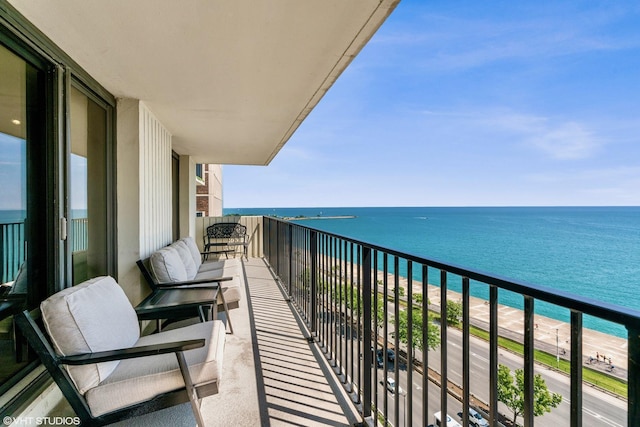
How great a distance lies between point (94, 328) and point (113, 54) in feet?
5.97

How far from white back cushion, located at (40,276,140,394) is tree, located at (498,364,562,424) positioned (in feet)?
6.11

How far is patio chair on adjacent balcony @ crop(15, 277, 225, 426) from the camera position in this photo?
1479 millimetres

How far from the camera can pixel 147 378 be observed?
5.19 ft

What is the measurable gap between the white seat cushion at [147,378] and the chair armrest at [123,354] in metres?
0.15


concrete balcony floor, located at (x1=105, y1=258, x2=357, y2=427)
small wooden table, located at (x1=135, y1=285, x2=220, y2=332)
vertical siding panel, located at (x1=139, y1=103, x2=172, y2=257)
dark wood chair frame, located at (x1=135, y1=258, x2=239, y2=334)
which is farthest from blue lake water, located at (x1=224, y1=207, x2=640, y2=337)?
small wooden table, located at (x1=135, y1=285, x2=220, y2=332)

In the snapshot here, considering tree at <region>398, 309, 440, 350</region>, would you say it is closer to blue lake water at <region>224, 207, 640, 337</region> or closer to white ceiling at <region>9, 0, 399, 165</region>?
white ceiling at <region>9, 0, 399, 165</region>

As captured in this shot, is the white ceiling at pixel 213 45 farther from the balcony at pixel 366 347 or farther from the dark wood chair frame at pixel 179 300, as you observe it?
the dark wood chair frame at pixel 179 300

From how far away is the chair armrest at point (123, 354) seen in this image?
1.48 meters

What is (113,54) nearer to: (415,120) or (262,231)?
(262,231)

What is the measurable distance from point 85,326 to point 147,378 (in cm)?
42

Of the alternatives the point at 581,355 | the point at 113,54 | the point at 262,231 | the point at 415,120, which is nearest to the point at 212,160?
the point at 262,231

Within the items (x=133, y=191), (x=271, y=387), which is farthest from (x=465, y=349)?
(x=133, y=191)

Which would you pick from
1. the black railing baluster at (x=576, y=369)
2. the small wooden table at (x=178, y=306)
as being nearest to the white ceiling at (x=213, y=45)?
the black railing baluster at (x=576, y=369)

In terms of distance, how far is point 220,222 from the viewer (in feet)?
24.3
